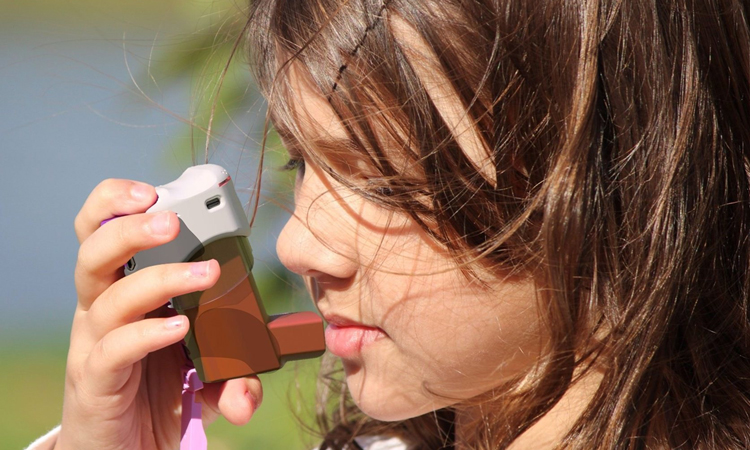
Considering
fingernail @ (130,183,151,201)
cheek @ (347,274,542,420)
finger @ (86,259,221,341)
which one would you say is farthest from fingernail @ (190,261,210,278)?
cheek @ (347,274,542,420)

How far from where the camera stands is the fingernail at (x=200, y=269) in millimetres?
747

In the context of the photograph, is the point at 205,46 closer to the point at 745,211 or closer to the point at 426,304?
the point at 426,304

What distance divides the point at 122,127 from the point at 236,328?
0.65 m

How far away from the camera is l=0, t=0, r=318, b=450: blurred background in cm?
112

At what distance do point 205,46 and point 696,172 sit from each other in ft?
2.83

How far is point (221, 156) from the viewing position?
108cm

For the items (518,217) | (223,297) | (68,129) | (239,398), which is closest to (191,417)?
(239,398)

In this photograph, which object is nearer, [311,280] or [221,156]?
[311,280]

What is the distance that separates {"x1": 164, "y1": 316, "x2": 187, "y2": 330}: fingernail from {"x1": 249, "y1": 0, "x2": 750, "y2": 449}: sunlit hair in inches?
9.7

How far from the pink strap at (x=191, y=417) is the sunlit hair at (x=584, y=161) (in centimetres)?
34

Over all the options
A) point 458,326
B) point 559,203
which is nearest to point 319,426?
point 458,326

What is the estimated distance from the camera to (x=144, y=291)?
79 centimetres

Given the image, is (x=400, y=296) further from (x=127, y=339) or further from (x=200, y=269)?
(x=127, y=339)

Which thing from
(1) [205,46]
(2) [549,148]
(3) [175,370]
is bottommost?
(3) [175,370]
